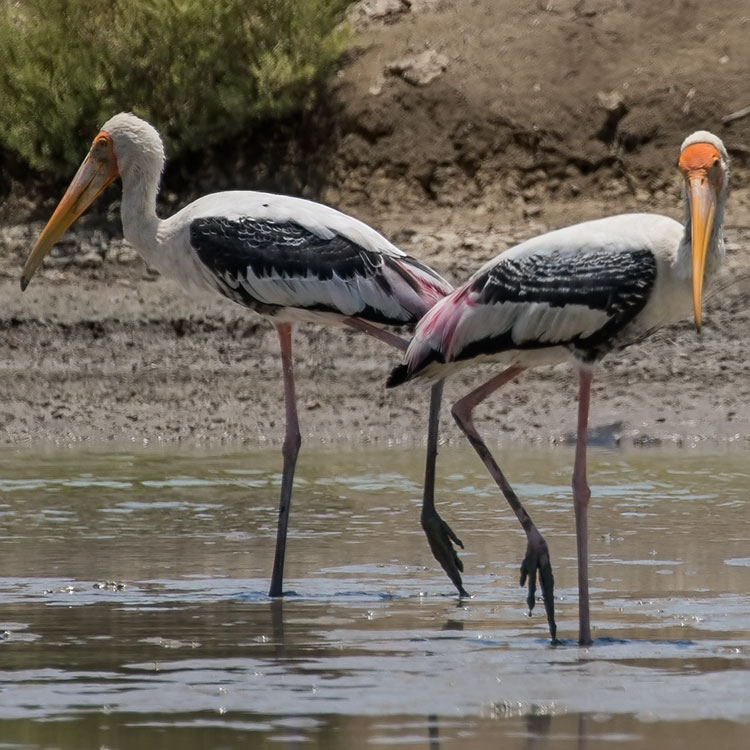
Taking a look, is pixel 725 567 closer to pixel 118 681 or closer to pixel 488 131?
pixel 118 681

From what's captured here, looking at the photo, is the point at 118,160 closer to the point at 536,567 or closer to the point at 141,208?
the point at 141,208

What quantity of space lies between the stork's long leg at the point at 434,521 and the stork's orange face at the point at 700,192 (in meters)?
1.49

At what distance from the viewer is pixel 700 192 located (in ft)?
20.9

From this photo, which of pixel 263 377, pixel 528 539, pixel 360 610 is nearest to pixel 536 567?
pixel 528 539

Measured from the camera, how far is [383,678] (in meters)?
5.56

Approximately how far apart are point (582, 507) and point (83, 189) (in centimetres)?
342

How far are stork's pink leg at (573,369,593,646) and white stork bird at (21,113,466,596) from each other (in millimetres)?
1160

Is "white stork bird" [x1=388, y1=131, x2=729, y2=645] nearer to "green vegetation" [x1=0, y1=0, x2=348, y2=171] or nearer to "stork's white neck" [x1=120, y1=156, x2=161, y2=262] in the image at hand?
"stork's white neck" [x1=120, y1=156, x2=161, y2=262]

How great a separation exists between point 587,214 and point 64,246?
408 centimetres

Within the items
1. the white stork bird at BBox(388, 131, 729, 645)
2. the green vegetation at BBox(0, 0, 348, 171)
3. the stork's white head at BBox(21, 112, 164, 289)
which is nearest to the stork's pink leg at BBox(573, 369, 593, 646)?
the white stork bird at BBox(388, 131, 729, 645)

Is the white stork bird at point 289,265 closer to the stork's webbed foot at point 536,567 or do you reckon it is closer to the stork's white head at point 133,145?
the stork's white head at point 133,145

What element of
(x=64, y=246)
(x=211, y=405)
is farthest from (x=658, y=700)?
(x=64, y=246)

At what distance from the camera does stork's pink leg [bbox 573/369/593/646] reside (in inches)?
244

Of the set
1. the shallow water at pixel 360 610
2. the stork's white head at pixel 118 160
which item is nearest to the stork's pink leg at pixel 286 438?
the shallow water at pixel 360 610
